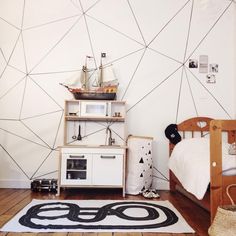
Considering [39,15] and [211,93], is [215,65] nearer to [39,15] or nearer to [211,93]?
[211,93]

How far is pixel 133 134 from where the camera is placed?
3.60 metres

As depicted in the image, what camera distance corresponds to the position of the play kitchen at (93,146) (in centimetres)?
308

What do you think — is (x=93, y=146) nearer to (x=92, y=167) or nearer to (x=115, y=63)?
(x=92, y=167)

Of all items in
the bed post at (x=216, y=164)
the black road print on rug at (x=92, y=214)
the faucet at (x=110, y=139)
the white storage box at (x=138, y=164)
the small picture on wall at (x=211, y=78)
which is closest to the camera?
the bed post at (x=216, y=164)

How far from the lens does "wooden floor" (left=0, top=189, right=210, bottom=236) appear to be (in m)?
2.12

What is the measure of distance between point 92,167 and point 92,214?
2.62ft

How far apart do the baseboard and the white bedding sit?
6.10 ft

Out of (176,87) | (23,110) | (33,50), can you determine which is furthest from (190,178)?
(33,50)

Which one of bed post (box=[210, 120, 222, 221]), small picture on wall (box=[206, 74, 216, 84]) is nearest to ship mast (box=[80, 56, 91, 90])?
small picture on wall (box=[206, 74, 216, 84])

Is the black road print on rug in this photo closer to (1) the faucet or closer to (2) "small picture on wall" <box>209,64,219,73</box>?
(1) the faucet

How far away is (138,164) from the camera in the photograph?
3221 mm

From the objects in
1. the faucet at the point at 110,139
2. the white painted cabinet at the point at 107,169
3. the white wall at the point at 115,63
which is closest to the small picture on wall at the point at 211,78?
the white wall at the point at 115,63

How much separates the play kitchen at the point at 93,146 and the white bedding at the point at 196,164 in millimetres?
663

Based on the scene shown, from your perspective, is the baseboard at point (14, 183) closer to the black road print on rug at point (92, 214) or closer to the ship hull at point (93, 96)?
the black road print on rug at point (92, 214)
